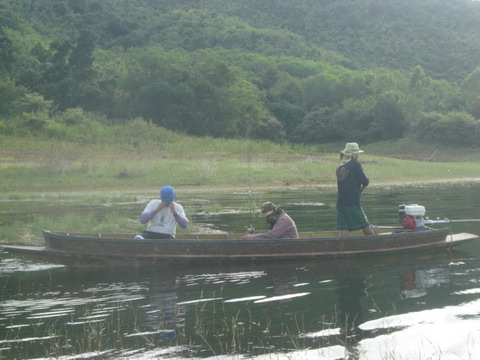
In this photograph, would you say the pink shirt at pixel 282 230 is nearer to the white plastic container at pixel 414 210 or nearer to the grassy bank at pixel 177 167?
the white plastic container at pixel 414 210

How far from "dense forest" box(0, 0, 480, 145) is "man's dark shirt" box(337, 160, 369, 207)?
103ft

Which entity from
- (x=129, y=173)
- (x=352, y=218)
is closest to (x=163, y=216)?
(x=352, y=218)

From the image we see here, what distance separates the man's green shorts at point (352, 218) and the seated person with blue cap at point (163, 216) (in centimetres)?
330

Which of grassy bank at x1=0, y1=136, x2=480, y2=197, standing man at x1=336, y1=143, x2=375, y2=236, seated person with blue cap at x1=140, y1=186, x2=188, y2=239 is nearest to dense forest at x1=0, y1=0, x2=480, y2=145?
grassy bank at x1=0, y1=136, x2=480, y2=197

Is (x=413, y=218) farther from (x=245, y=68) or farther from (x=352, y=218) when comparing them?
(x=245, y=68)

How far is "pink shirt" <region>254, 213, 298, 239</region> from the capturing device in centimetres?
1257

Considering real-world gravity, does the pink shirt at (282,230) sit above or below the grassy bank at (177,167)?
below

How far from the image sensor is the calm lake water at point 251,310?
7.44m

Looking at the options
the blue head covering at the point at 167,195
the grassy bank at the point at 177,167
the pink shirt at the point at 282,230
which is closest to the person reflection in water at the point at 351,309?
the pink shirt at the point at 282,230

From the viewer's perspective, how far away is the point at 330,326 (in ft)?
27.2

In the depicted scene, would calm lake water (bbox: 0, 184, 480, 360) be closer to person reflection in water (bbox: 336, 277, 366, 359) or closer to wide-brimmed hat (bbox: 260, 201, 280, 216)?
person reflection in water (bbox: 336, 277, 366, 359)

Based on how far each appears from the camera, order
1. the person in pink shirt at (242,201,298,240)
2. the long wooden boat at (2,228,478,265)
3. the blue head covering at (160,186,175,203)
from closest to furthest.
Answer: the blue head covering at (160,186,175,203)
the long wooden boat at (2,228,478,265)
the person in pink shirt at (242,201,298,240)

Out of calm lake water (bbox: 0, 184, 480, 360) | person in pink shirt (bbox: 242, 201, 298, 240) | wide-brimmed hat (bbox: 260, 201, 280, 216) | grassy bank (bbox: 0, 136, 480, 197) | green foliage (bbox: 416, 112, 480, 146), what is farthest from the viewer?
green foliage (bbox: 416, 112, 480, 146)

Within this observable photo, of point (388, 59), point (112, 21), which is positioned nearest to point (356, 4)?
point (388, 59)
